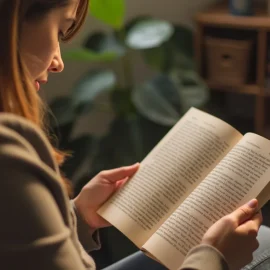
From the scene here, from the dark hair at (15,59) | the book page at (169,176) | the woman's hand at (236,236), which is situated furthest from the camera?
the book page at (169,176)

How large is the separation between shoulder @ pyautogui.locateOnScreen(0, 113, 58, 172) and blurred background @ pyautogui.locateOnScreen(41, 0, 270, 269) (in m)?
1.03

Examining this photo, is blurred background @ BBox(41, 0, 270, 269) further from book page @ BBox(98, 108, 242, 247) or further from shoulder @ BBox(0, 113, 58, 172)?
shoulder @ BBox(0, 113, 58, 172)

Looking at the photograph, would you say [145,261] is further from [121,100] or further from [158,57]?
[158,57]

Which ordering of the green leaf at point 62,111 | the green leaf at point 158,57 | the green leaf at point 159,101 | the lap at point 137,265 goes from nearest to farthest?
1. the lap at point 137,265
2. the green leaf at point 159,101
3. the green leaf at point 62,111
4. the green leaf at point 158,57

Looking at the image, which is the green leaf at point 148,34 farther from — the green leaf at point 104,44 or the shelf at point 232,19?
the shelf at point 232,19

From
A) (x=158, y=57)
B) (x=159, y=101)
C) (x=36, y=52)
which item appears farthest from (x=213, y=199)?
(x=158, y=57)

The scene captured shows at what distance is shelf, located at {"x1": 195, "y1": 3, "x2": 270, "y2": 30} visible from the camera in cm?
190

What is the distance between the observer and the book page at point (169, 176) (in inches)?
37.7

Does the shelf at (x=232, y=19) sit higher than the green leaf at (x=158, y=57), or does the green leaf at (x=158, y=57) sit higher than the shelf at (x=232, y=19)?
the shelf at (x=232, y=19)

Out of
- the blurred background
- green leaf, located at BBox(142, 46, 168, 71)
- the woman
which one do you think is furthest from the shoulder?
green leaf, located at BBox(142, 46, 168, 71)

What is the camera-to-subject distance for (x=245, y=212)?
854 mm

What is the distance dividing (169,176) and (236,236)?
211mm

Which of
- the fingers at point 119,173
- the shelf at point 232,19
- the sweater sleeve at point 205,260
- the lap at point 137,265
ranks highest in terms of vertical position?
the sweater sleeve at point 205,260

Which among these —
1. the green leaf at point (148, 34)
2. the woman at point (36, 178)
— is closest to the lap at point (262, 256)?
the woman at point (36, 178)
